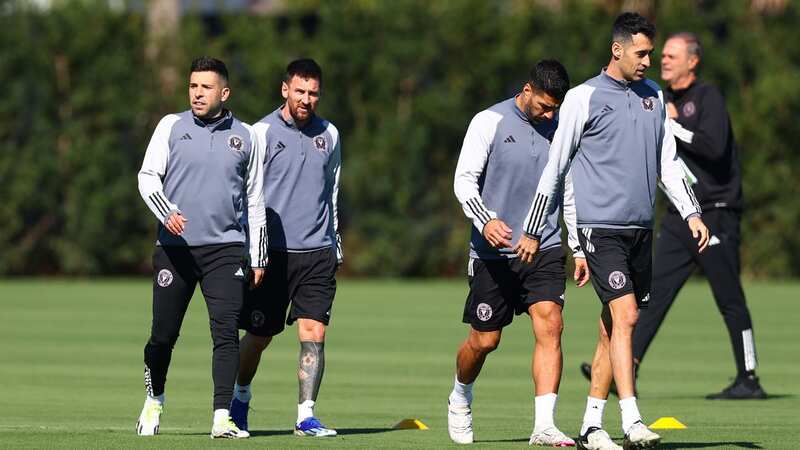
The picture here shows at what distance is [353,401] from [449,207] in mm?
18923

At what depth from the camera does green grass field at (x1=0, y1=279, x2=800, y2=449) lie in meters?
10.8

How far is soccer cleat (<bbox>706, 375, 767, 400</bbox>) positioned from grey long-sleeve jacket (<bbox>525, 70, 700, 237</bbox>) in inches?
158

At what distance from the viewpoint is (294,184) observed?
11281 mm

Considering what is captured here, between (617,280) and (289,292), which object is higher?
(617,280)

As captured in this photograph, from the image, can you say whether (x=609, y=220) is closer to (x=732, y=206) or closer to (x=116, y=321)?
(x=732, y=206)

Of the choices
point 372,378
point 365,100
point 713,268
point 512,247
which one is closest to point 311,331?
point 512,247

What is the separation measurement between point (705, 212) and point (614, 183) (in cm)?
448

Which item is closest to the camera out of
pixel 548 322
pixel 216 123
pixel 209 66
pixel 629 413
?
pixel 629 413

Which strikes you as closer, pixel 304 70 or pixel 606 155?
pixel 606 155

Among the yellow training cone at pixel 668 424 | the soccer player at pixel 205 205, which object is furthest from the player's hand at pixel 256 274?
the yellow training cone at pixel 668 424

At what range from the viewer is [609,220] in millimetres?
10023

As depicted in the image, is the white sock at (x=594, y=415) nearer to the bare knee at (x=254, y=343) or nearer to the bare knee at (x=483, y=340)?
the bare knee at (x=483, y=340)

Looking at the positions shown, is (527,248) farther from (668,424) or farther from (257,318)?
(257,318)

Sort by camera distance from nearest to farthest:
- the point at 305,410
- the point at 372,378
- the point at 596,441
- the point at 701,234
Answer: the point at 596,441 → the point at 701,234 → the point at 305,410 → the point at 372,378
